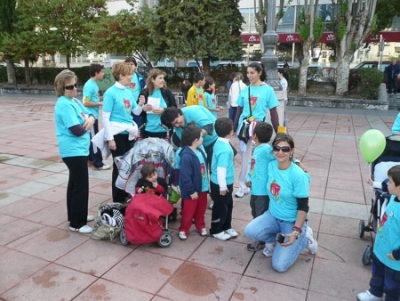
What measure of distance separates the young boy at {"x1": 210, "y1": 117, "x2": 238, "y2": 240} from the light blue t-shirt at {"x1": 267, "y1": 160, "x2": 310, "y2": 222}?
0.50m

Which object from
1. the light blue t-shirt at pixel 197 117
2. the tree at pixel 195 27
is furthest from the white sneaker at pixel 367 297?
the tree at pixel 195 27

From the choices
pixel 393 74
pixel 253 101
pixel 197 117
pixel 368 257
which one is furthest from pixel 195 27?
→ pixel 368 257

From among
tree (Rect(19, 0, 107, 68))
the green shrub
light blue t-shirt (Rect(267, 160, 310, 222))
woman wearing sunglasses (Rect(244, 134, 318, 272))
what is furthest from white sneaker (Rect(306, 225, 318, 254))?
tree (Rect(19, 0, 107, 68))

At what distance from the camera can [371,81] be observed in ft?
50.0

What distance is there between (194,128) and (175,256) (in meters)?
1.30

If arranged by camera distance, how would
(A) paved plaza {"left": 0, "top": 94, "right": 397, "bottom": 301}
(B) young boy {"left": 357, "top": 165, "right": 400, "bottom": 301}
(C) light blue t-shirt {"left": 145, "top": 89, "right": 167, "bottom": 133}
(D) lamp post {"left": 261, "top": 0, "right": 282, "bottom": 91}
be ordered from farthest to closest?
(D) lamp post {"left": 261, "top": 0, "right": 282, "bottom": 91}, (C) light blue t-shirt {"left": 145, "top": 89, "right": 167, "bottom": 133}, (A) paved plaza {"left": 0, "top": 94, "right": 397, "bottom": 301}, (B) young boy {"left": 357, "top": 165, "right": 400, "bottom": 301}

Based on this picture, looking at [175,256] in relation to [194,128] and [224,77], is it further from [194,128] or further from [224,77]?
[224,77]

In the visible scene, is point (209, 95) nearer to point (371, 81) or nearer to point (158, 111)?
point (158, 111)

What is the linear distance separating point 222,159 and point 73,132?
154 cm

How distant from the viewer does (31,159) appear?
7188 millimetres

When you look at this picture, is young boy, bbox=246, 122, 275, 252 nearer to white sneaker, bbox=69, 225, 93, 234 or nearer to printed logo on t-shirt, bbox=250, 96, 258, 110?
printed logo on t-shirt, bbox=250, 96, 258, 110

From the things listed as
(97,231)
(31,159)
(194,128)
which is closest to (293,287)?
(194,128)

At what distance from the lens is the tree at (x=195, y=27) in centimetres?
1684

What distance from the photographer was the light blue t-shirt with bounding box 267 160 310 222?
126 inches
